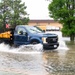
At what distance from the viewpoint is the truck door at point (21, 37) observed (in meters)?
22.6

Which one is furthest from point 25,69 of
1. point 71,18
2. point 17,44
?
point 71,18

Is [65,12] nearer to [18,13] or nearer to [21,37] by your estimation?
[21,37]

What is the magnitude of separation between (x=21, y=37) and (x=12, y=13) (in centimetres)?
3867

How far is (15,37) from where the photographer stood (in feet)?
76.4

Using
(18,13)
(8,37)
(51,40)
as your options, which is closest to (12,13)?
(18,13)

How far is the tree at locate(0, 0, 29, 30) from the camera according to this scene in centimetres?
6025

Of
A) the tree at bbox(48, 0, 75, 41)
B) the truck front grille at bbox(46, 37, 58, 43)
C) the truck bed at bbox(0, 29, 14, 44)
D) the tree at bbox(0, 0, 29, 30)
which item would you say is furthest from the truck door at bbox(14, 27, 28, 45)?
the tree at bbox(0, 0, 29, 30)

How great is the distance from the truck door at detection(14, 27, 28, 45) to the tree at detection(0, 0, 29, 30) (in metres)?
36.1

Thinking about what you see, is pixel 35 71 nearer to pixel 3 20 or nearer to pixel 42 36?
pixel 42 36

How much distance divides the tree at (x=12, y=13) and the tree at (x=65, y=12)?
20086mm

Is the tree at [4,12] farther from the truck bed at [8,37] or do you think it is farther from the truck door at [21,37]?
the truck door at [21,37]

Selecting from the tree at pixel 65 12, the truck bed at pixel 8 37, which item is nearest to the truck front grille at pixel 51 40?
the truck bed at pixel 8 37

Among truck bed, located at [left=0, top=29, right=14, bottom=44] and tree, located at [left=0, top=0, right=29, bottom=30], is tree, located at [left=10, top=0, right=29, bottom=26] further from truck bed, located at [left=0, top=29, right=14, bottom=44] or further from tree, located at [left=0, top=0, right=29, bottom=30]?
truck bed, located at [left=0, top=29, right=14, bottom=44]

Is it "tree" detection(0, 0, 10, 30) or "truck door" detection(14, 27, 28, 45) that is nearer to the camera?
"truck door" detection(14, 27, 28, 45)
